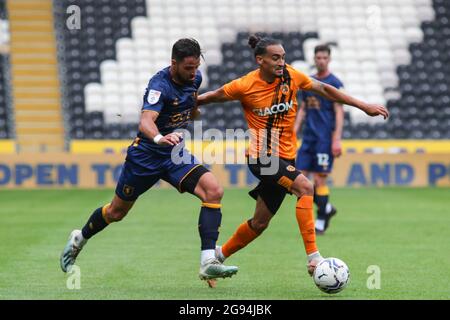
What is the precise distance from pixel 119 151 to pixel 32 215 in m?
6.70

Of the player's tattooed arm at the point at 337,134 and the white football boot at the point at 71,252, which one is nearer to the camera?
the white football boot at the point at 71,252

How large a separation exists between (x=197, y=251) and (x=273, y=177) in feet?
7.81

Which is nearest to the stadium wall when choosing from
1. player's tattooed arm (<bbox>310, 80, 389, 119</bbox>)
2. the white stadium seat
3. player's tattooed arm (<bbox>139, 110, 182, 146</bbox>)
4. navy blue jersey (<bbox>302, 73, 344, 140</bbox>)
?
the white stadium seat

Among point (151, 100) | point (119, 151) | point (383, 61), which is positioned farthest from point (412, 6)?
point (151, 100)

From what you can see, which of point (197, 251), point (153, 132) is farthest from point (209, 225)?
point (197, 251)

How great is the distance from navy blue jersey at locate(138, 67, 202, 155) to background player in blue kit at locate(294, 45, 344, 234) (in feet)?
13.7

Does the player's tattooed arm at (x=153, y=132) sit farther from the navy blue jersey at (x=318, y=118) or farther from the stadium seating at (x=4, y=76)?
the stadium seating at (x=4, y=76)

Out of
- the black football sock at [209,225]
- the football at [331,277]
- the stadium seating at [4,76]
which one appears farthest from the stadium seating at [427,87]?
the football at [331,277]

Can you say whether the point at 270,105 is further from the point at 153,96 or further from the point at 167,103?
the point at 153,96

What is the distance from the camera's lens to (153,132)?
24.3 ft

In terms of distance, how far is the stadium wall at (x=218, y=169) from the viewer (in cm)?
1998

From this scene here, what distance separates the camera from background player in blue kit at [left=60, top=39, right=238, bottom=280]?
24.8 ft

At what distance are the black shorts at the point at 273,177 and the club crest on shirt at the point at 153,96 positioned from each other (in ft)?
3.26

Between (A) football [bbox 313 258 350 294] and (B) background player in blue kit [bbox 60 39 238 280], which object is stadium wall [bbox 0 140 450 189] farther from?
(A) football [bbox 313 258 350 294]
